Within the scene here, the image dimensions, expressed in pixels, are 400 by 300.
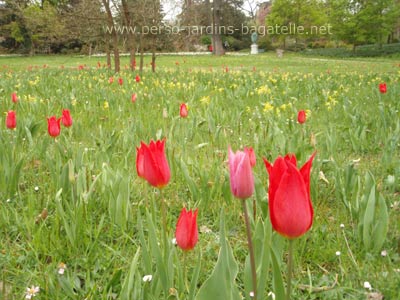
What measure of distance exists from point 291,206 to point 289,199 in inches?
0.6

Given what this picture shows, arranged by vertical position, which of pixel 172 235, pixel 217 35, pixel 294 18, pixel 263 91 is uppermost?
pixel 294 18

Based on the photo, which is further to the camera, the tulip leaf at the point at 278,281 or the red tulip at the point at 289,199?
the tulip leaf at the point at 278,281

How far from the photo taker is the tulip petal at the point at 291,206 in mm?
751

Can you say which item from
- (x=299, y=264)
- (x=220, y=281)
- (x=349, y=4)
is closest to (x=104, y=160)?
(x=299, y=264)

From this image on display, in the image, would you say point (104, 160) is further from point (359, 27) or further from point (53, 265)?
point (359, 27)

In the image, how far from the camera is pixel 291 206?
0.77 metres

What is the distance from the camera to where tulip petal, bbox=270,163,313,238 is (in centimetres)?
75

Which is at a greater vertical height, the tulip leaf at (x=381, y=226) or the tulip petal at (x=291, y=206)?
the tulip petal at (x=291, y=206)

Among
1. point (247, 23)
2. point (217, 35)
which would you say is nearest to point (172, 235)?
point (217, 35)

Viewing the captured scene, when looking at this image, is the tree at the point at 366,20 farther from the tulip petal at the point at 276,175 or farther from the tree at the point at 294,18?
the tulip petal at the point at 276,175

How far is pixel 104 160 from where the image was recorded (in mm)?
2498

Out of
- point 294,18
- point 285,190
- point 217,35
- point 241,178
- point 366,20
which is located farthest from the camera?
point 294,18

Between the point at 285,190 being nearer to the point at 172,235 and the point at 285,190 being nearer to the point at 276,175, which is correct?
the point at 276,175

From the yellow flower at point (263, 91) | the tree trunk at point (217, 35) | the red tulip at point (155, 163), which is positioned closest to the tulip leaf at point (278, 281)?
the red tulip at point (155, 163)
